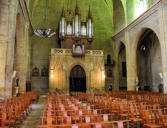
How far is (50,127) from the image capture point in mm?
3666

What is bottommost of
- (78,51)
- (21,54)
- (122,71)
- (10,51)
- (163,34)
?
(122,71)

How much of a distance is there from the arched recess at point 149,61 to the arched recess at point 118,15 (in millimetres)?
3630

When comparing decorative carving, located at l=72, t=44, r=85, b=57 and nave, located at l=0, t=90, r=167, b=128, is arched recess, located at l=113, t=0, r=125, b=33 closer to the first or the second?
decorative carving, located at l=72, t=44, r=85, b=57

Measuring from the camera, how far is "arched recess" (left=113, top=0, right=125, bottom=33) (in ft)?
84.8

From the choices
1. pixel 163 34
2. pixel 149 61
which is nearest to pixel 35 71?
pixel 149 61

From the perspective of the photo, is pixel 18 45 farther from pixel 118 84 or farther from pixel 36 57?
pixel 118 84

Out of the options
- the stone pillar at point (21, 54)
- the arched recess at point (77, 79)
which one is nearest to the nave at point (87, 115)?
the stone pillar at point (21, 54)

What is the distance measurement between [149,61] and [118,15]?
27.4 feet

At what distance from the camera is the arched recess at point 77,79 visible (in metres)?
24.2

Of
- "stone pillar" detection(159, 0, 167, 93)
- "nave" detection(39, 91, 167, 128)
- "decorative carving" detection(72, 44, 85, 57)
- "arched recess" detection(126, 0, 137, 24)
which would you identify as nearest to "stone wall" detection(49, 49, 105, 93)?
"decorative carving" detection(72, 44, 85, 57)

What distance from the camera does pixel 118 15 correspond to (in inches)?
1068

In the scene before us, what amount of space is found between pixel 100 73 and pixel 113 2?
11.9 m

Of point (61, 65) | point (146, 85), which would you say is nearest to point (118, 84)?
point (146, 85)

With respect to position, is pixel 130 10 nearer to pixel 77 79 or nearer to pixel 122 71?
pixel 122 71
